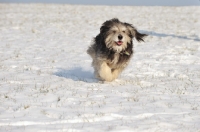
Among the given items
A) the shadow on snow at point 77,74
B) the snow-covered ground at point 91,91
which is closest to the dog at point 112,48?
the snow-covered ground at point 91,91

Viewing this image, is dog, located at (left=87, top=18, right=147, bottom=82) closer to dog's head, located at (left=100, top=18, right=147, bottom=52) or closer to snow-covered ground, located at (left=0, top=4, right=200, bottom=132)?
dog's head, located at (left=100, top=18, right=147, bottom=52)

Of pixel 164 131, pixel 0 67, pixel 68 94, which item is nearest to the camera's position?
pixel 164 131

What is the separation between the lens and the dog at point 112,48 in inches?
297

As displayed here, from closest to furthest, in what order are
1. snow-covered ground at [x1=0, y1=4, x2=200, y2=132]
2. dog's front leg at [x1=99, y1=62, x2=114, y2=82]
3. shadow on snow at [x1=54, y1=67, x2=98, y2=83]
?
1. snow-covered ground at [x1=0, y1=4, x2=200, y2=132]
2. dog's front leg at [x1=99, y1=62, x2=114, y2=82]
3. shadow on snow at [x1=54, y1=67, x2=98, y2=83]

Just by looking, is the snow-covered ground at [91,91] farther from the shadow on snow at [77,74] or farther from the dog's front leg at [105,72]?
the dog's front leg at [105,72]

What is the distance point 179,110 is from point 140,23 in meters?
19.4

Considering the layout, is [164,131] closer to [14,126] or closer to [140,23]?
[14,126]

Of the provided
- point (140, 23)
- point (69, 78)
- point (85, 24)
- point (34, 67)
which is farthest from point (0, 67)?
point (140, 23)

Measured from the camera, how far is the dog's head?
7.51m

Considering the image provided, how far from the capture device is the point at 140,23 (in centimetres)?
2458

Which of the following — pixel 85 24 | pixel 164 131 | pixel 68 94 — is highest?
pixel 164 131

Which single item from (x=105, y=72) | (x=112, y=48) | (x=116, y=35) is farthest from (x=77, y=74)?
(x=116, y=35)

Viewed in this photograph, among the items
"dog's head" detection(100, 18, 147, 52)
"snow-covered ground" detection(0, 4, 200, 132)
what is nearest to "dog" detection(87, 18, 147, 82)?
"dog's head" detection(100, 18, 147, 52)

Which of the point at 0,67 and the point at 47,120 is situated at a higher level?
the point at 47,120
